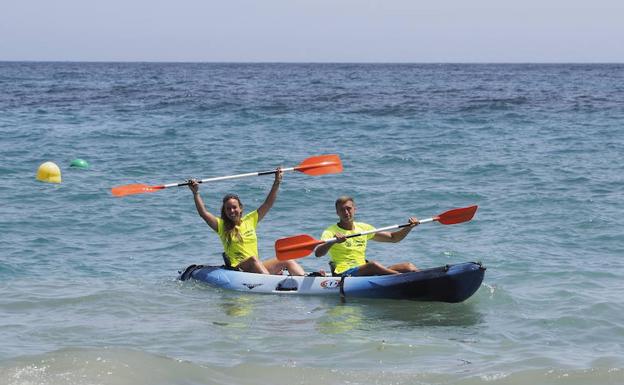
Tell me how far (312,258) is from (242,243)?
1884 millimetres

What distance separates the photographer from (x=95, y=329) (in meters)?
8.31

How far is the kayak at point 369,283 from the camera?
9.04 meters

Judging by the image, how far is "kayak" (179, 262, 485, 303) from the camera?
356 inches

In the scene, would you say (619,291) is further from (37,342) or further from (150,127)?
(150,127)

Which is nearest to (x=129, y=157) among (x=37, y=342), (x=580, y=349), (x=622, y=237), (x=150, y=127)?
(x=150, y=127)

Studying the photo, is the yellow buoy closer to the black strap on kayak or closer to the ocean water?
the ocean water

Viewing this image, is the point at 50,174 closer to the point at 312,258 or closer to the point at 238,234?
the point at 312,258

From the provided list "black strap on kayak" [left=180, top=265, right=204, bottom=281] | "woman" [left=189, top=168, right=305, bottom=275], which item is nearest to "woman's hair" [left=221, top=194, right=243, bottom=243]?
"woman" [left=189, top=168, right=305, bottom=275]

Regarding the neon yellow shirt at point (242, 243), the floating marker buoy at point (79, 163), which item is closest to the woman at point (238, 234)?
the neon yellow shirt at point (242, 243)

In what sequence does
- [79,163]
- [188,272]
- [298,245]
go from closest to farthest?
[298,245] → [188,272] → [79,163]

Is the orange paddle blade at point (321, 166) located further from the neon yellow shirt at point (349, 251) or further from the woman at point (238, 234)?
the neon yellow shirt at point (349, 251)

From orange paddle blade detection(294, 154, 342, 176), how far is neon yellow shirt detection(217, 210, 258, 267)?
4.40 ft

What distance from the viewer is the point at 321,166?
11.5 m

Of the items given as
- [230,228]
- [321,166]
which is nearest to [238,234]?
[230,228]
